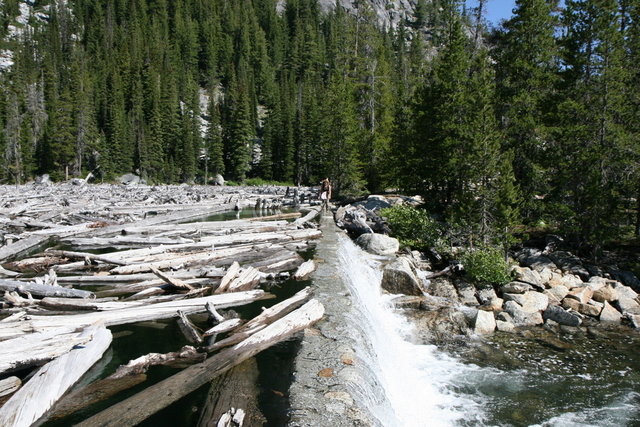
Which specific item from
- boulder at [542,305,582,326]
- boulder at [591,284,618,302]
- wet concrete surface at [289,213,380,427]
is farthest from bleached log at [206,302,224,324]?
boulder at [591,284,618,302]

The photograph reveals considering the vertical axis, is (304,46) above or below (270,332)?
above

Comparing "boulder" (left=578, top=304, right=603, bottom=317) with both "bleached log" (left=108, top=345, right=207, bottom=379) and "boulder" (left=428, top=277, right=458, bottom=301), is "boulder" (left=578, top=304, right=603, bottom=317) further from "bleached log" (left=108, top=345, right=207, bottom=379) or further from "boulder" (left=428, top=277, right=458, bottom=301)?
"bleached log" (left=108, top=345, right=207, bottom=379)

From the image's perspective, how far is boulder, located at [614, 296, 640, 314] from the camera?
12.8 meters

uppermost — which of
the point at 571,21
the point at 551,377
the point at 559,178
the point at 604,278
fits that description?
the point at 571,21

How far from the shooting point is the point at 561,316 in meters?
12.2

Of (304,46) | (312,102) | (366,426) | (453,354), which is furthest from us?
(304,46)

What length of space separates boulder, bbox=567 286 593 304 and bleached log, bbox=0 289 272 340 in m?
11.5

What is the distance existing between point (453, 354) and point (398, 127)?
86.6 feet

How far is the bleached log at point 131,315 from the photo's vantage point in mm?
5867

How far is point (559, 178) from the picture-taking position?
722 inches

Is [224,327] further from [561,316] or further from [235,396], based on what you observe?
[561,316]

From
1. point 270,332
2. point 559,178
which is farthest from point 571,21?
point 270,332

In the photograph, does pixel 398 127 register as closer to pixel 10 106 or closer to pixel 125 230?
pixel 125 230

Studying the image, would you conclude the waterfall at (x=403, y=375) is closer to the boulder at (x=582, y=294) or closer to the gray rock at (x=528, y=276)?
the gray rock at (x=528, y=276)
